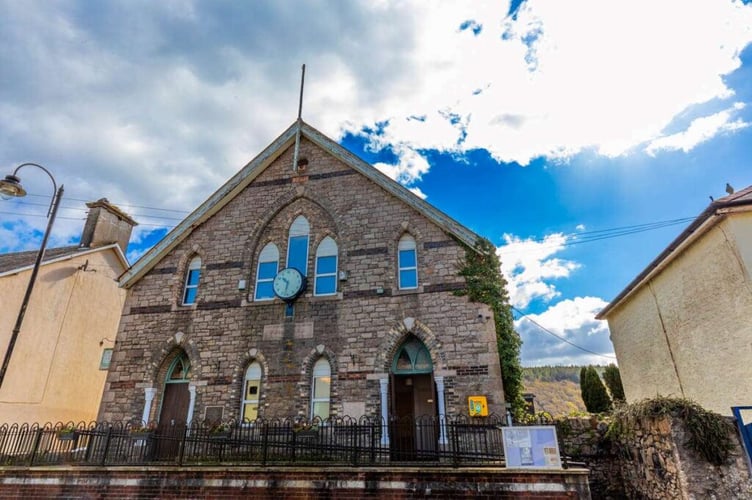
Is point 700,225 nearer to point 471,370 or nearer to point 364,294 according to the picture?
point 471,370

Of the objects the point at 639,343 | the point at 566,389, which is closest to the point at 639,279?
the point at 639,343

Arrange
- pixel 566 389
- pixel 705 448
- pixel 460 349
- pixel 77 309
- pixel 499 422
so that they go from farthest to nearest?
pixel 566 389, pixel 77 309, pixel 460 349, pixel 499 422, pixel 705 448

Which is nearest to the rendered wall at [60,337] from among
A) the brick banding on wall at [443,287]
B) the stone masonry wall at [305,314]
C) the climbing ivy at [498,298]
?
the stone masonry wall at [305,314]

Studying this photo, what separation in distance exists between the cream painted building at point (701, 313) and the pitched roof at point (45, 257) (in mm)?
22394

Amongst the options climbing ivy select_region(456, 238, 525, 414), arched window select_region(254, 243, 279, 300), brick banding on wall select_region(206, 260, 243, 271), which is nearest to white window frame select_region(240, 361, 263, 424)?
arched window select_region(254, 243, 279, 300)

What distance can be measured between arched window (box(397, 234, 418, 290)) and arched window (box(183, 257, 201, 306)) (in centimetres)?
720

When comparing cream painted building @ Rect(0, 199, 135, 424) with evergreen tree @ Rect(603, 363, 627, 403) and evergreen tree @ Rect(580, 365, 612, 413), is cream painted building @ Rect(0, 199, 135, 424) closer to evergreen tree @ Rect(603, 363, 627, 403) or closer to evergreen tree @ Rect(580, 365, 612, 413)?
evergreen tree @ Rect(580, 365, 612, 413)

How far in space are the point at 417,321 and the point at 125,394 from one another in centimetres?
970

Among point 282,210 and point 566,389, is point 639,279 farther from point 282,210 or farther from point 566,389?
point 566,389

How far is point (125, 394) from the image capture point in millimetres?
13680

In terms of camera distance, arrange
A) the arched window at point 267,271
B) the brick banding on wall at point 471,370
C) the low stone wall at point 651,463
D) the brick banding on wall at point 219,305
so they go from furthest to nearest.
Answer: the arched window at point 267,271 → the brick banding on wall at point 219,305 → the brick banding on wall at point 471,370 → the low stone wall at point 651,463

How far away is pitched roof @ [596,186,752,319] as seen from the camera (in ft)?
30.6

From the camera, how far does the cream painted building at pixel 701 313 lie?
31.0 ft

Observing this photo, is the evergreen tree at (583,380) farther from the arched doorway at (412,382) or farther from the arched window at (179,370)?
the arched window at (179,370)
